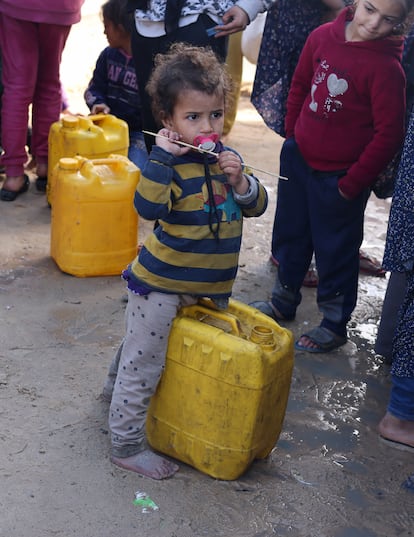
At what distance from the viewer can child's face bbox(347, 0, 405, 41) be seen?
3.14 metres

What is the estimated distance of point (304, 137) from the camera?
11.7 ft

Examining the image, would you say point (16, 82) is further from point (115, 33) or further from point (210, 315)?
point (210, 315)

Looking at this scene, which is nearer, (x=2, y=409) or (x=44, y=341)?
(x=2, y=409)

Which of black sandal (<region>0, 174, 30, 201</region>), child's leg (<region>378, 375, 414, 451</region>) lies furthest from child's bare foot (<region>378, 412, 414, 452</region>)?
black sandal (<region>0, 174, 30, 201</region>)

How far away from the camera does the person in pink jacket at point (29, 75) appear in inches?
187

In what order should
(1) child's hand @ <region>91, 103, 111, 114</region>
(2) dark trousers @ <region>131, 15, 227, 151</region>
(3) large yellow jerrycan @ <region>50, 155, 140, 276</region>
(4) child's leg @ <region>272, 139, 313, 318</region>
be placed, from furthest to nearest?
(1) child's hand @ <region>91, 103, 111, 114</region>, (3) large yellow jerrycan @ <region>50, 155, 140, 276</region>, (2) dark trousers @ <region>131, 15, 227, 151</region>, (4) child's leg @ <region>272, 139, 313, 318</region>

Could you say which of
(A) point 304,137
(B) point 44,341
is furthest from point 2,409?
(A) point 304,137

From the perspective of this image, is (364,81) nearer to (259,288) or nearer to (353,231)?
(353,231)

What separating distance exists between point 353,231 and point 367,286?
39.5 inches

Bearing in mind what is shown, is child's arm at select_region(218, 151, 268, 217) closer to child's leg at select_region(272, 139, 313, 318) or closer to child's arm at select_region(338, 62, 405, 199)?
child's arm at select_region(338, 62, 405, 199)

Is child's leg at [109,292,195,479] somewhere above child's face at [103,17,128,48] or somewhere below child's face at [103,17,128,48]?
below

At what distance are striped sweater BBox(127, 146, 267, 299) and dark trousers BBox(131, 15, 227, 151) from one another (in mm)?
1181

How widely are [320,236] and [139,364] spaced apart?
1216mm

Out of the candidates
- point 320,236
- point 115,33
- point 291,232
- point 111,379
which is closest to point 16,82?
point 115,33
